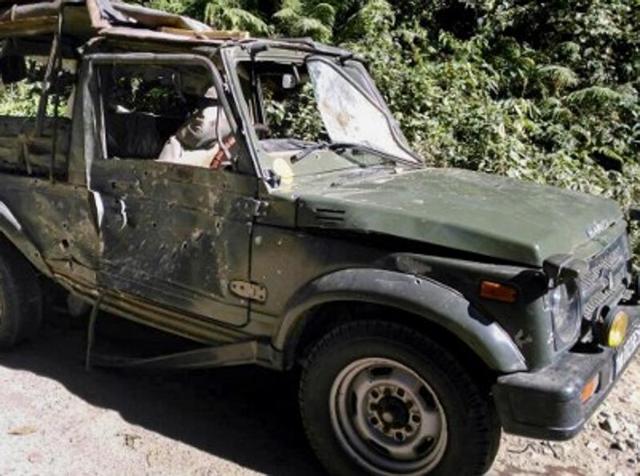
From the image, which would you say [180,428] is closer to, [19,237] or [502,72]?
[19,237]

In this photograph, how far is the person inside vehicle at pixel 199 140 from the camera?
3.88 m

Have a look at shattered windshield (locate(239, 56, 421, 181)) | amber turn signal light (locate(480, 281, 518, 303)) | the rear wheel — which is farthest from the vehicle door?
amber turn signal light (locate(480, 281, 518, 303))

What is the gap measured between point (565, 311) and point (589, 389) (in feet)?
1.11

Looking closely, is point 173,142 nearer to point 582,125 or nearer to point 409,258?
point 409,258

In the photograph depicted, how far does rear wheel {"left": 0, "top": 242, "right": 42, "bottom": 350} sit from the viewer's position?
460 centimetres

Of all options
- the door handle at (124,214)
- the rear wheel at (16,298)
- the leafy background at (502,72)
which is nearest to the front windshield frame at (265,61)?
the door handle at (124,214)

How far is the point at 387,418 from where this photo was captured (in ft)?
11.0

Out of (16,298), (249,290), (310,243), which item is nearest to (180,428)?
(249,290)

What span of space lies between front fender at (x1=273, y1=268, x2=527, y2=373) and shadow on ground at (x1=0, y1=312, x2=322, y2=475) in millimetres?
898

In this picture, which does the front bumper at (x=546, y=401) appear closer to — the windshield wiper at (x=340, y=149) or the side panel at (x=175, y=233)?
the side panel at (x=175, y=233)

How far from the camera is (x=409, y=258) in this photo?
10.2ft

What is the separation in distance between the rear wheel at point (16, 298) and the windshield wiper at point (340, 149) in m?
2.11

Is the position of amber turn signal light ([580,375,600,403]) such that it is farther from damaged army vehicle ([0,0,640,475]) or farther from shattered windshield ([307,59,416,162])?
shattered windshield ([307,59,416,162])

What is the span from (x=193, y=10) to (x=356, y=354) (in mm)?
8496
